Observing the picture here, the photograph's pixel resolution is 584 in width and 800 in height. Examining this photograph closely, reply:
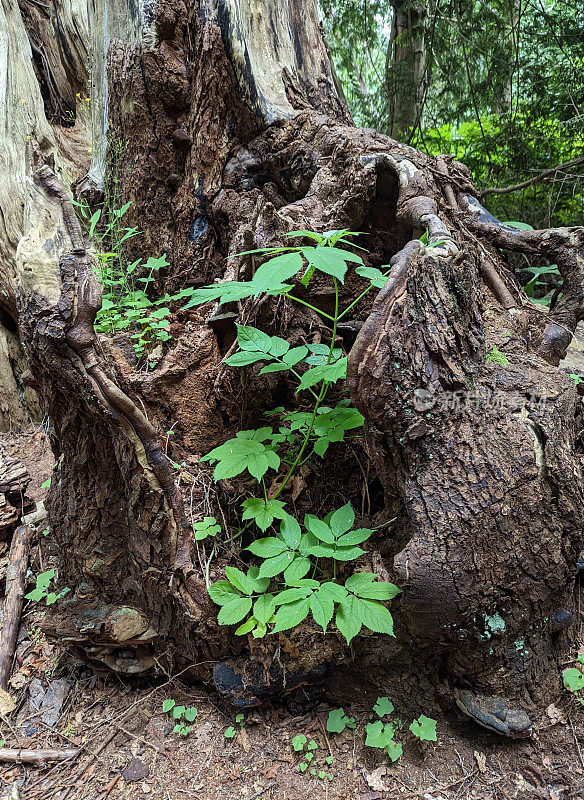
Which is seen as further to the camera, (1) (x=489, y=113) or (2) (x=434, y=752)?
(1) (x=489, y=113)

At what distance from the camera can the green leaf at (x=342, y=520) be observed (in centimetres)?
180

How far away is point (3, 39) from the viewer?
4266 mm

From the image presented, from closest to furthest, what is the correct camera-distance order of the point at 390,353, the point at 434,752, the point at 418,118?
the point at 390,353
the point at 434,752
the point at 418,118

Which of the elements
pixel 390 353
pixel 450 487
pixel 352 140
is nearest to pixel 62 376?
pixel 390 353

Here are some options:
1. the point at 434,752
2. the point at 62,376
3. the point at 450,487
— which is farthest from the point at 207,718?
the point at 62,376

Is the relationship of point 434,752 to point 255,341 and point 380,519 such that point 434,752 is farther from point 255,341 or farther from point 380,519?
point 255,341

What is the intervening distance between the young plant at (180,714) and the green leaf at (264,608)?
0.68 metres

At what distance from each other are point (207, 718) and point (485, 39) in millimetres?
5964

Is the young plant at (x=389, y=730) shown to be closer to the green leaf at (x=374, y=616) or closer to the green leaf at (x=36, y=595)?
the green leaf at (x=374, y=616)

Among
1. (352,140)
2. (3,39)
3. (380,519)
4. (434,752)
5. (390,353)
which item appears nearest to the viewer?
(390,353)

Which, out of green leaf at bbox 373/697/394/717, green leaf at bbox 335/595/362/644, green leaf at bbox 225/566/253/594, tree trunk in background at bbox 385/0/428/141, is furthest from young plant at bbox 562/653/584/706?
tree trunk in background at bbox 385/0/428/141

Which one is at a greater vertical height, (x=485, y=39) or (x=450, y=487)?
(x=485, y=39)

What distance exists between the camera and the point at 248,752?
6.21 feet

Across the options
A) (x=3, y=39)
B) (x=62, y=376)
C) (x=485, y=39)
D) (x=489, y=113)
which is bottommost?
(x=62, y=376)
